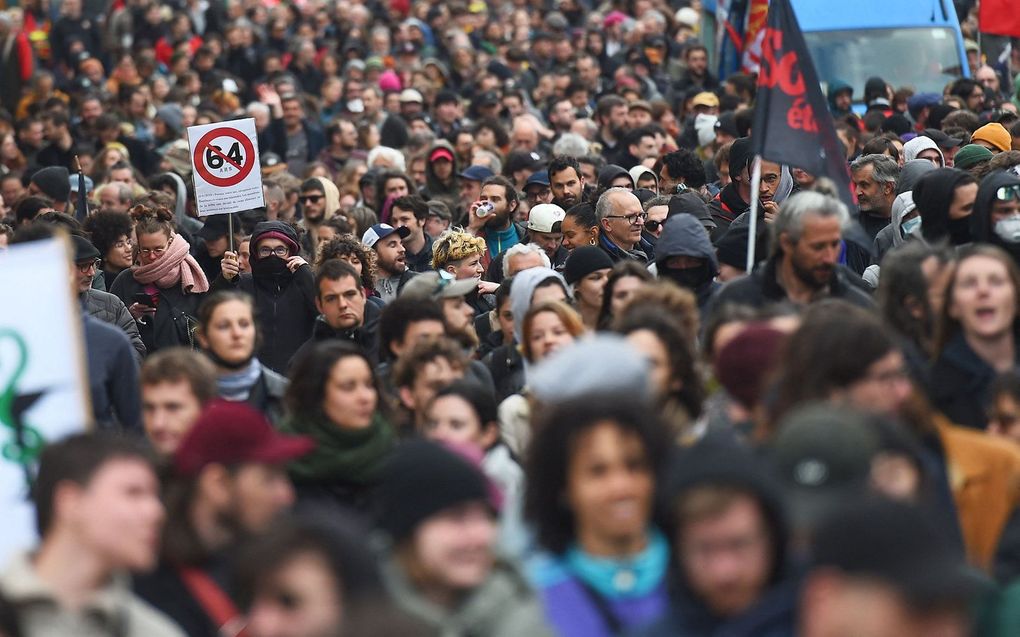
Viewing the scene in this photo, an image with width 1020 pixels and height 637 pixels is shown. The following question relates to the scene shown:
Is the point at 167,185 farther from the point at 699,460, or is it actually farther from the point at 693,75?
the point at 699,460

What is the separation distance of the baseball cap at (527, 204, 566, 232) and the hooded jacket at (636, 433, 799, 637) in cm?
837

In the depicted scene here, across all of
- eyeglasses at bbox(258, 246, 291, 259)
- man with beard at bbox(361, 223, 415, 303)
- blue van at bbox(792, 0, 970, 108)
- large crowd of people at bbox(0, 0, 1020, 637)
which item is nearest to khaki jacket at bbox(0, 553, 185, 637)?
large crowd of people at bbox(0, 0, 1020, 637)

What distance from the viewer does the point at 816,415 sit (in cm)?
496

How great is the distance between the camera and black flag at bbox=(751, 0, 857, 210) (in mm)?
9234

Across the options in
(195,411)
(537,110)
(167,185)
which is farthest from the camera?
(537,110)

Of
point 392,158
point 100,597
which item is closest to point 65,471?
point 100,597

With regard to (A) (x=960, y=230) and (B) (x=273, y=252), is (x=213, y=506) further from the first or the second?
(B) (x=273, y=252)

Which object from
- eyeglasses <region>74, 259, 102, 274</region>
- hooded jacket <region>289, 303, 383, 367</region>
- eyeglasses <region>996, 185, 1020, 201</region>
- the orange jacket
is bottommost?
the orange jacket

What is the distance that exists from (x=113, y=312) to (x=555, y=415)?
612cm

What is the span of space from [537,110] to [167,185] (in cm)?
708

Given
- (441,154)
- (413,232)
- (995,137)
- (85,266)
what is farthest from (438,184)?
(85,266)

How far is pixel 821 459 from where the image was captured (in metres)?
4.84

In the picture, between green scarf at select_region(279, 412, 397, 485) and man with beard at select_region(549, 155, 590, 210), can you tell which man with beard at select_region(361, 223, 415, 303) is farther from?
green scarf at select_region(279, 412, 397, 485)

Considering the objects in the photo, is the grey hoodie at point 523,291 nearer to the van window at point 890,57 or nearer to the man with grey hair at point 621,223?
the man with grey hair at point 621,223
